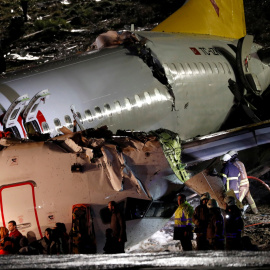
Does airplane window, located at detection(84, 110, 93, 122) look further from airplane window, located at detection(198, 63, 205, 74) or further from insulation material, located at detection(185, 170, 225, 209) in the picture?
airplane window, located at detection(198, 63, 205, 74)

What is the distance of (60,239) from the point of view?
8531 mm

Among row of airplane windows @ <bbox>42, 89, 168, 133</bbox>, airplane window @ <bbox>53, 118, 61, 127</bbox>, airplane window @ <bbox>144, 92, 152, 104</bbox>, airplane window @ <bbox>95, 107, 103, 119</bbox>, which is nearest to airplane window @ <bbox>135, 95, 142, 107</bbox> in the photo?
row of airplane windows @ <bbox>42, 89, 168, 133</bbox>

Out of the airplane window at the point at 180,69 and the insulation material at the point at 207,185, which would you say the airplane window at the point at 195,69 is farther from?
the insulation material at the point at 207,185

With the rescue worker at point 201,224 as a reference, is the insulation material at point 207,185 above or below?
above

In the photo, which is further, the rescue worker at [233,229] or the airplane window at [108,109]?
the airplane window at [108,109]

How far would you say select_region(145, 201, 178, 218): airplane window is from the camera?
9.75m

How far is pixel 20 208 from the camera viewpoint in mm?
8781

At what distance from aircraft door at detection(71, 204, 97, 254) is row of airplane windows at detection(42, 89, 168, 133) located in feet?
7.23

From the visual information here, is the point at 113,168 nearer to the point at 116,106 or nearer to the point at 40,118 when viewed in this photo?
the point at 40,118

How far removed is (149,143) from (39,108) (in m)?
2.43

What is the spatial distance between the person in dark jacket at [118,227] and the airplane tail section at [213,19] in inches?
412

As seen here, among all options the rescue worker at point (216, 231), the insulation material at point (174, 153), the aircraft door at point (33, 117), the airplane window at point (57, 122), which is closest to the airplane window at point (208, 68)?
the insulation material at point (174, 153)

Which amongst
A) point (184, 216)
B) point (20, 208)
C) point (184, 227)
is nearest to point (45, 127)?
point (20, 208)

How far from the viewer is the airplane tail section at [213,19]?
17.9 metres
